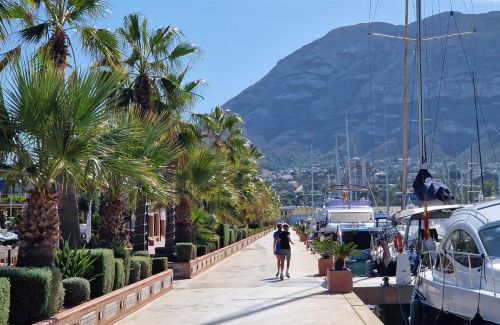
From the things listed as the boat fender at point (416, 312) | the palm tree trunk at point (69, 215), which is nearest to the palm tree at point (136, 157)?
the palm tree trunk at point (69, 215)

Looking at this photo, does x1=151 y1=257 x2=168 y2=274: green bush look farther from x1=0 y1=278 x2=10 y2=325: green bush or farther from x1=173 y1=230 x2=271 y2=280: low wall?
x1=0 y1=278 x2=10 y2=325: green bush

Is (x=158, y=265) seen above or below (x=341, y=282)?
above

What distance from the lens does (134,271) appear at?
16.8 metres

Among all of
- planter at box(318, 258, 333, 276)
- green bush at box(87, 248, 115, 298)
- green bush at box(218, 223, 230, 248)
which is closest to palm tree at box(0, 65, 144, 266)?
green bush at box(87, 248, 115, 298)

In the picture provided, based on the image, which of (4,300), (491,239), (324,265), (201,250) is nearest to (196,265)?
(201,250)

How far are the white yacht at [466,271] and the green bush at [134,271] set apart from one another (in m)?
6.67

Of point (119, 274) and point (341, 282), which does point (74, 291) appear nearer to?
point (119, 274)

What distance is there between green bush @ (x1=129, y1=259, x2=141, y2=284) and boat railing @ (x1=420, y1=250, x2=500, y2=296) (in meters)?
7.03

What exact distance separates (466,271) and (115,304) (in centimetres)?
650

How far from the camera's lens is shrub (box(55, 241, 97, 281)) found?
12.9m

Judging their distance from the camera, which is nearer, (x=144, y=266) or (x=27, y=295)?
(x=27, y=295)

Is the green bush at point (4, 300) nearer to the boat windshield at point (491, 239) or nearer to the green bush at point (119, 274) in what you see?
the green bush at point (119, 274)

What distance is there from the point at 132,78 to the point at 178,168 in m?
5.39

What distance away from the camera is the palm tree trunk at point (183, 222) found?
2819 cm
